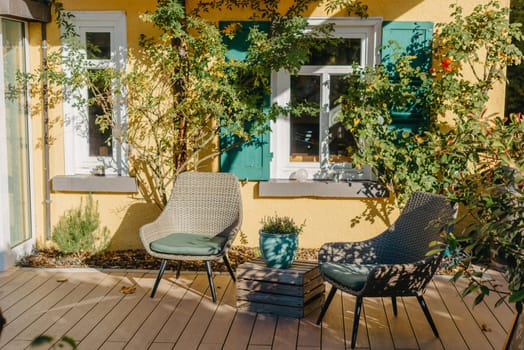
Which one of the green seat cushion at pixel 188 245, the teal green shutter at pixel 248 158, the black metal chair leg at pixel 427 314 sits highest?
the teal green shutter at pixel 248 158

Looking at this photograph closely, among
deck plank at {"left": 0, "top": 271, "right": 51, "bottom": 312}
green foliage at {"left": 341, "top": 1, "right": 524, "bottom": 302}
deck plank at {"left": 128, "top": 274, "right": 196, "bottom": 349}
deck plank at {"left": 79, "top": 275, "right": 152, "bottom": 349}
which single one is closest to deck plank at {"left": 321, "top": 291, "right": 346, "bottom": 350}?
deck plank at {"left": 128, "top": 274, "right": 196, "bottom": 349}

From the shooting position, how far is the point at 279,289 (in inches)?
186

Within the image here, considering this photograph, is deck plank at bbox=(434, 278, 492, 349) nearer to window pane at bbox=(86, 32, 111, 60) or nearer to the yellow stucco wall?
the yellow stucco wall

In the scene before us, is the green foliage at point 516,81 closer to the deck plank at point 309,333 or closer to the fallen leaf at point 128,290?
the deck plank at point 309,333

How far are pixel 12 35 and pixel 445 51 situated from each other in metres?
3.77

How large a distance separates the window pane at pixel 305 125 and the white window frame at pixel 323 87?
44 millimetres

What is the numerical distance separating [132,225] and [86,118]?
1.08m

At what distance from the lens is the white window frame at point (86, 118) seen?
6.40 metres

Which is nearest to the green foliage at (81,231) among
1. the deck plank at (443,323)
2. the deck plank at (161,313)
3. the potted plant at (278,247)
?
the deck plank at (161,313)

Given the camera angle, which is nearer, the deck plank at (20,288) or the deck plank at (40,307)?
the deck plank at (40,307)

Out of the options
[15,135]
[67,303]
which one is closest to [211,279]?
[67,303]

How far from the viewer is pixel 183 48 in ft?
20.3

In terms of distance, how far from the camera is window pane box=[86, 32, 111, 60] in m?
6.49

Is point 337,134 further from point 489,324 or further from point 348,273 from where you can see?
point 489,324
